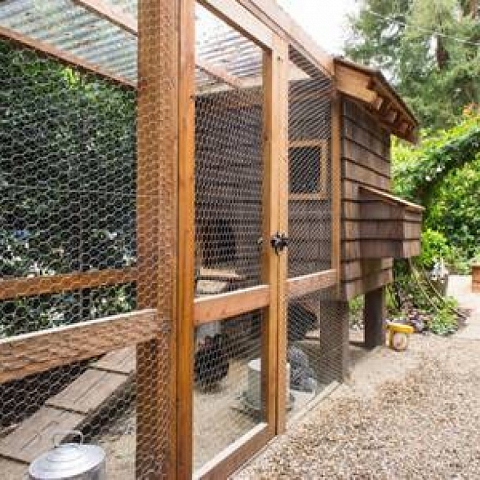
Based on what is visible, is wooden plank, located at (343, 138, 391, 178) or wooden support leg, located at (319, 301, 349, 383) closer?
wooden plank, located at (343, 138, 391, 178)

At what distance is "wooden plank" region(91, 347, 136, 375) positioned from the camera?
3019mm

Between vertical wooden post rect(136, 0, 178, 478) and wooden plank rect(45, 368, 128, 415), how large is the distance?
3.13ft


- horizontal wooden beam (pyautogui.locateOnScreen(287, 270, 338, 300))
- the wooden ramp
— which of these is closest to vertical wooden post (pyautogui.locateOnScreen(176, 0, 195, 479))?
the wooden ramp

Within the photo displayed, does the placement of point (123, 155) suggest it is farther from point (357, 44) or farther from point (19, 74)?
A: point (357, 44)

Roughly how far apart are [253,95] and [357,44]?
12.7 meters

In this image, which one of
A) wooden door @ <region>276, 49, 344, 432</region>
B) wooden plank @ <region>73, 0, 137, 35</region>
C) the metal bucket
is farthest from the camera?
wooden door @ <region>276, 49, 344, 432</region>

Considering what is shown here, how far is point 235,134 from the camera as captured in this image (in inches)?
120

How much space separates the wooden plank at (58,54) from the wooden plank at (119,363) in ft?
5.32

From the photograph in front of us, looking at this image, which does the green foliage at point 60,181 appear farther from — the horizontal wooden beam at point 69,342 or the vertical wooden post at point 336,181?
the vertical wooden post at point 336,181

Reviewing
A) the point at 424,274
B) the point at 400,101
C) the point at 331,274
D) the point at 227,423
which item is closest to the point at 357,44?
the point at 424,274

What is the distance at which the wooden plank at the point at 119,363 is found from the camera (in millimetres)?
3019

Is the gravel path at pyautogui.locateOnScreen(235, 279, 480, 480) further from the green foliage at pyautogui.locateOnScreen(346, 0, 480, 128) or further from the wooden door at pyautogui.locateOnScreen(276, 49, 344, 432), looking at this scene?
the green foliage at pyautogui.locateOnScreen(346, 0, 480, 128)

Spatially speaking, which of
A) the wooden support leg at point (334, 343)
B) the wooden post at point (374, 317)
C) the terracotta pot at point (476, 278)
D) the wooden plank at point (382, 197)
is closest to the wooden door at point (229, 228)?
the wooden support leg at point (334, 343)

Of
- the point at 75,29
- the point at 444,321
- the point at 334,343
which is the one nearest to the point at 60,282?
the point at 75,29
